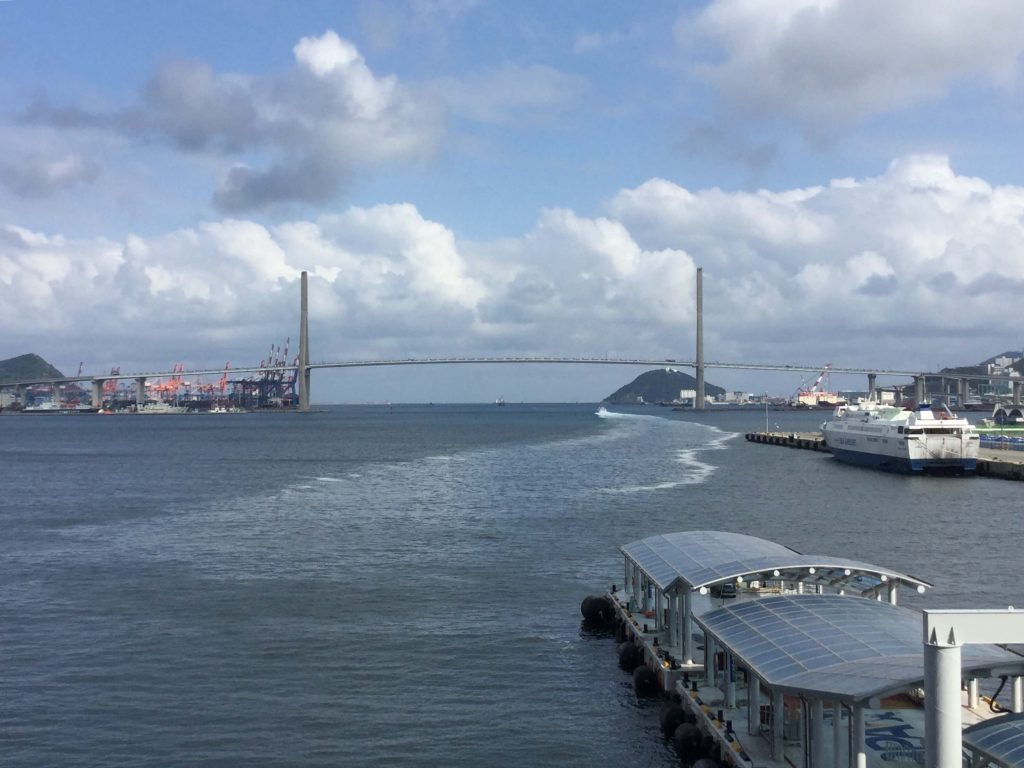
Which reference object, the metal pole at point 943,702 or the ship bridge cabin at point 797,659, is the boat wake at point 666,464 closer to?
the ship bridge cabin at point 797,659

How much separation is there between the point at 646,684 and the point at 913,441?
3934 cm

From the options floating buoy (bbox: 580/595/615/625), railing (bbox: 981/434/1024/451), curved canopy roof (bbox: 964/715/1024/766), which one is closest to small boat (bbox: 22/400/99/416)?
railing (bbox: 981/434/1024/451)

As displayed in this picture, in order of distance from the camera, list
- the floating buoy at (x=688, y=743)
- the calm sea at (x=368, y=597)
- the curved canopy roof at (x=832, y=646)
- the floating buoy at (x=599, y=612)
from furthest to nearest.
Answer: the floating buoy at (x=599, y=612)
the calm sea at (x=368, y=597)
the floating buoy at (x=688, y=743)
the curved canopy roof at (x=832, y=646)

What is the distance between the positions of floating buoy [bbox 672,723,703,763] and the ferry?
Result: 133ft

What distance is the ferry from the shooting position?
48094mm

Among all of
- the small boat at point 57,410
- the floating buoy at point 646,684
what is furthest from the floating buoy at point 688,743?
the small boat at point 57,410

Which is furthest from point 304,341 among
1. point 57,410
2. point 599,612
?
point 599,612

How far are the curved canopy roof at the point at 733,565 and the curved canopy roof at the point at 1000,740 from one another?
14.7 feet

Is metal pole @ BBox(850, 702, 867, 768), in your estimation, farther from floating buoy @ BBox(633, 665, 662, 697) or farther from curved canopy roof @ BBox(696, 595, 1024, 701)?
floating buoy @ BBox(633, 665, 662, 697)

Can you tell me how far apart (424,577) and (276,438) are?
2769 inches

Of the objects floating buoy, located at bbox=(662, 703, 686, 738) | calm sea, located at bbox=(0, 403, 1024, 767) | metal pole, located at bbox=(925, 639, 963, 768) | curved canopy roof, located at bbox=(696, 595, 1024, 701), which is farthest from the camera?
calm sea, located at bbox=(0, 403, 1024, 767)

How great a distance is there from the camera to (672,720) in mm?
12602

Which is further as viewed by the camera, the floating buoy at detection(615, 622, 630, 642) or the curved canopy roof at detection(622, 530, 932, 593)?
the floating buoy at detection(615, 622, 630, 642)

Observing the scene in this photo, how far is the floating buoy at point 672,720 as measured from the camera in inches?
494
